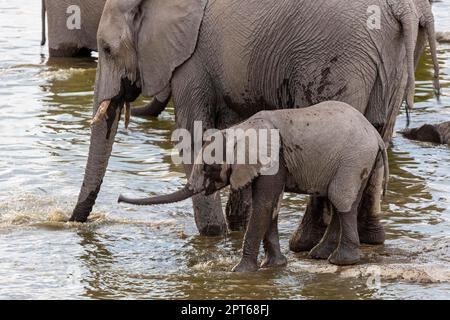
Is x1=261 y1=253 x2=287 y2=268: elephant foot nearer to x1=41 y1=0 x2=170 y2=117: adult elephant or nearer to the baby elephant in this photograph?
the baby elephant

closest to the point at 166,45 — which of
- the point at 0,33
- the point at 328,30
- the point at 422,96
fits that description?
the point at 328,30

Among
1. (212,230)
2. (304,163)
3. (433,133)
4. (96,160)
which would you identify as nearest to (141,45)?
(96,160)

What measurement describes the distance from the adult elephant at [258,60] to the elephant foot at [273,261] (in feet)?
1.31

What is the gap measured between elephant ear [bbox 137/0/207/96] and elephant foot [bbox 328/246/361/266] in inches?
66.1

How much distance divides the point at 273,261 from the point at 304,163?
658 millimetres

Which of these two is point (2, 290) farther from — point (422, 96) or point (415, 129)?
point (422, 96)

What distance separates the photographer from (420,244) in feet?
29.7

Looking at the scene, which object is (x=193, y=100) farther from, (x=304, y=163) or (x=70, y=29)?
(x=70, y=29)

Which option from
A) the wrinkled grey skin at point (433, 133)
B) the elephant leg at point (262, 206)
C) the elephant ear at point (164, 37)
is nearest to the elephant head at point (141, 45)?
the elephant ear at point (164, 37)

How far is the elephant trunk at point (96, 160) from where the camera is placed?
9594 mm

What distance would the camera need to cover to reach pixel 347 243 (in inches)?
332

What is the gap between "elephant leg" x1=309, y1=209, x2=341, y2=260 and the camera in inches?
343
